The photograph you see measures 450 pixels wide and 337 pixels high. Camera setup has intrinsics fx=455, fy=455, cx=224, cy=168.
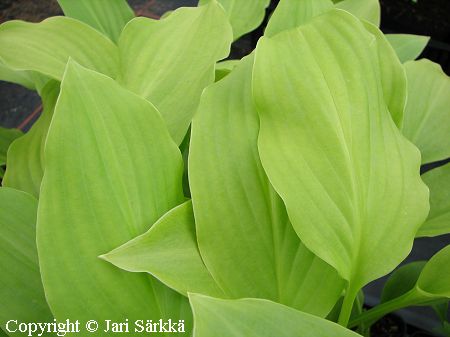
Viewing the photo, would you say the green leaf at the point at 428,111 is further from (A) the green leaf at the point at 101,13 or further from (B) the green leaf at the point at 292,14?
(A) the green leaf at the point at 101,13

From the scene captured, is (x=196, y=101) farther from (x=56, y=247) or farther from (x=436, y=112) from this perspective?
(x=436, y=112)

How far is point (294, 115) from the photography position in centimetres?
37

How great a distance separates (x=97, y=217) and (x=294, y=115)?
17cm

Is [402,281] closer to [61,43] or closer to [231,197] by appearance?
[231,197]

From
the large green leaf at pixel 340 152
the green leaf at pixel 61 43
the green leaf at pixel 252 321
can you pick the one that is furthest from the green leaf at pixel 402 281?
the green leaf at pixel 61 43

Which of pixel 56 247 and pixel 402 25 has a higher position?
pixel 56 247

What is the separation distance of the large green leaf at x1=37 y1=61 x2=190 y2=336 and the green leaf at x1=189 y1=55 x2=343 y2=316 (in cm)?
4

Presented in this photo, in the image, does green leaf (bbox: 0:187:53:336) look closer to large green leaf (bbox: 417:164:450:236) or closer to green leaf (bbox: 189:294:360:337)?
green leaf (bbox: 189:294:360:337)

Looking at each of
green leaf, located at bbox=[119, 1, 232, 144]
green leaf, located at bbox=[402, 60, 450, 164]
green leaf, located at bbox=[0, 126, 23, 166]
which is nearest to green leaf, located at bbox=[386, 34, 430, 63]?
green leaf, located at bbox=[402, 60, 450, 164]

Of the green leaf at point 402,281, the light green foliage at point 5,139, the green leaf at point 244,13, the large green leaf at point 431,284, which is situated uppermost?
the green leaf at point 244,13

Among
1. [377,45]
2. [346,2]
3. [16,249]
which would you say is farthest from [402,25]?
[16,249]

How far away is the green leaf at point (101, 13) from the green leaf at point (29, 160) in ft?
0.59

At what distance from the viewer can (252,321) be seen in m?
0.28

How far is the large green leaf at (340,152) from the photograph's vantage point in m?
0.36
